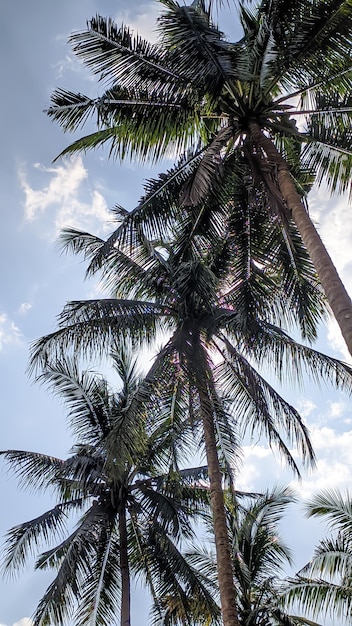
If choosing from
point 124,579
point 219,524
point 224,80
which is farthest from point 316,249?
point 124,579

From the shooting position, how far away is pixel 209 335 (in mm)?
10367

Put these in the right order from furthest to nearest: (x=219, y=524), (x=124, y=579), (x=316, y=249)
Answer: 1. (x=124, y=579)
2. (x=219, y=524)
3. (x=316, y=249)

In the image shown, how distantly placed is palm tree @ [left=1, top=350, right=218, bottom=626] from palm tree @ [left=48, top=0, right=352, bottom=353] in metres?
4.45

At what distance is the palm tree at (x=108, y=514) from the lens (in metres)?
11.1

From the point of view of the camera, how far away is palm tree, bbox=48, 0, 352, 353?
22.9ft

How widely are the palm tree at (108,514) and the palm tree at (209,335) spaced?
0.97m

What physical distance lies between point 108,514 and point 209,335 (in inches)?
195

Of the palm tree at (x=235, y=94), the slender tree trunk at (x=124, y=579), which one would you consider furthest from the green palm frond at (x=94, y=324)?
the slender tree trunk at (x=124, y=579)

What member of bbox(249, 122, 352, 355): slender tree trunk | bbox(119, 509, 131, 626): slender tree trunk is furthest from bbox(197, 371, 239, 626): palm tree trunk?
bbox(249, 122, 352, 355): slender tree trunk

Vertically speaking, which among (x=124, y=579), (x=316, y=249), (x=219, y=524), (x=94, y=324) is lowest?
(x=124, y=579)

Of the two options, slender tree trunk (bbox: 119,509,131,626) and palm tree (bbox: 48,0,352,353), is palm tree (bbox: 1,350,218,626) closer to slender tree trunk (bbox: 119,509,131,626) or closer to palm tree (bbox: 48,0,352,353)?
slender tree trunk (bbox: 119,509,131,626)

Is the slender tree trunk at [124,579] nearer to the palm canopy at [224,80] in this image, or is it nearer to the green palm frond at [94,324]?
the green palm frond at [94,324]

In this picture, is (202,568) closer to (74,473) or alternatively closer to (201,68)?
(74,473)

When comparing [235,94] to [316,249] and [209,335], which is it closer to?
[316,249]
